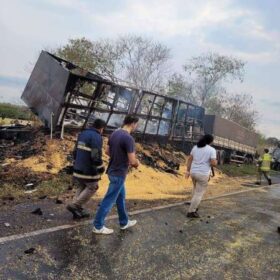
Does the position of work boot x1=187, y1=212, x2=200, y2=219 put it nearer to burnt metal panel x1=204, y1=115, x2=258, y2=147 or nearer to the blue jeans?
the blue jeans

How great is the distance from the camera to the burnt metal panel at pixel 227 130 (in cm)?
2264

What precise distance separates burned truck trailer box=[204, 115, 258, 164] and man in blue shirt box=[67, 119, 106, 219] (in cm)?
1628

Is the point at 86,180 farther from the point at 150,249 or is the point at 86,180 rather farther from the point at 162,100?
the point at 162,100

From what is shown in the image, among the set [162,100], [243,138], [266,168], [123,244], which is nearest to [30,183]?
[123,244]

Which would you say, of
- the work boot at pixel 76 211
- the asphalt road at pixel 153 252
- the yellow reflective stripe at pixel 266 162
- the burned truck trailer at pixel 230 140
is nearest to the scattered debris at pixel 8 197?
the work boot at pixel 76 211

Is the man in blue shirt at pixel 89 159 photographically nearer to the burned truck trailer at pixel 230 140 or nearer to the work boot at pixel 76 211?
the work boot at pixel 76 211

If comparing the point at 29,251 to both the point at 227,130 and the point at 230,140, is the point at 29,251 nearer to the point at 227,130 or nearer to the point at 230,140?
the point at 227,130

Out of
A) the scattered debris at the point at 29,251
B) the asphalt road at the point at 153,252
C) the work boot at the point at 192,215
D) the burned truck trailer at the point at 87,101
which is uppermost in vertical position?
the burned truck trailer at the point at 87,101

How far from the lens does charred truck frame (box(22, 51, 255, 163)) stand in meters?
12.9

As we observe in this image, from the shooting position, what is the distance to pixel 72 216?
6887 mm

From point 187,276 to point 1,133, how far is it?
1125 cm

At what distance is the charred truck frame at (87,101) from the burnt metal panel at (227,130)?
533 centimetres

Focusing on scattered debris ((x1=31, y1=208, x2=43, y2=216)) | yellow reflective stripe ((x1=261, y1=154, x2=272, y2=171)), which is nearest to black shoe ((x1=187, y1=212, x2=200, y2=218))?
scattered debris ((x1=31, y1=208, x2=43, y2=216))

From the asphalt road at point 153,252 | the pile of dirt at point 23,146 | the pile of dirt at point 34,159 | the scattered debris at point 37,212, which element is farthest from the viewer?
the pile of dirt at point 23,146
